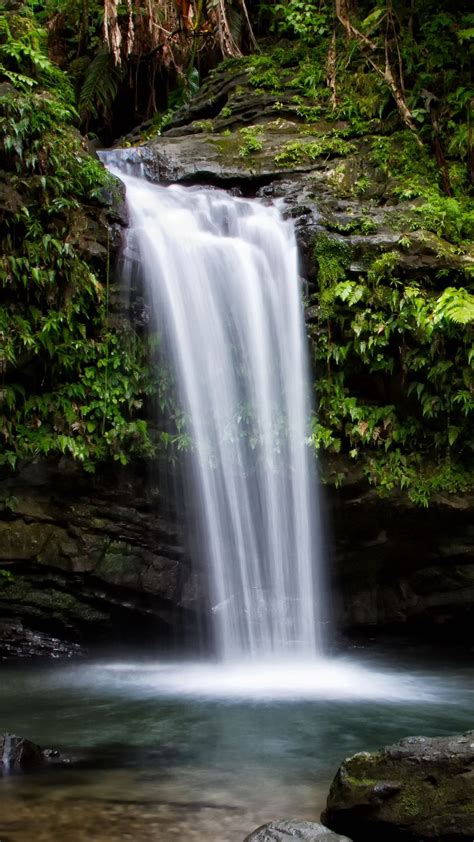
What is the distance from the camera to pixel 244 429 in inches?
327

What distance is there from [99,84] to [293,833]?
12.4 metres

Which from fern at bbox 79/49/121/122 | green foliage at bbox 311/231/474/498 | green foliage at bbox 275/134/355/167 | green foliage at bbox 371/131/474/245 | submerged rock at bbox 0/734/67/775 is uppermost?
fern at bbox 79/49/121/122

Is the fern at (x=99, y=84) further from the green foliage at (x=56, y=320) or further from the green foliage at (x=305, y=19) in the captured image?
the green foliage at (x=56, y=320)

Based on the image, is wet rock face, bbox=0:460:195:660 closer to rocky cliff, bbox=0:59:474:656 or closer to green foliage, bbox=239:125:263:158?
rocky cliff, bbox=0:59:474:656

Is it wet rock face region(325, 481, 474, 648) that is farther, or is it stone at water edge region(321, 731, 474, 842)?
wet rock face region(325, 481, 474, 648)

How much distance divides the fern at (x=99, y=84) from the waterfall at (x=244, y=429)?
516cm

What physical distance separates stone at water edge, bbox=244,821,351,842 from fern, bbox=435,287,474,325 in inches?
212

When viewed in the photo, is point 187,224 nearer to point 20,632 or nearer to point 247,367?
point 247,367

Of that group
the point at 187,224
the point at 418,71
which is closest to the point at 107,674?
the point at 187,224

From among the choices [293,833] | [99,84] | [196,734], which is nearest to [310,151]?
[99,84]

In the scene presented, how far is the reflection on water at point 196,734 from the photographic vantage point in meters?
3.73

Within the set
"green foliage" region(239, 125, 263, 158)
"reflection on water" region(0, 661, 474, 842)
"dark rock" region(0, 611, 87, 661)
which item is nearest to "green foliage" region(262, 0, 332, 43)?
"green foliage" region(239, 125, 263, 158)

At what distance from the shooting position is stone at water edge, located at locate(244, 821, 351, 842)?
3.21m

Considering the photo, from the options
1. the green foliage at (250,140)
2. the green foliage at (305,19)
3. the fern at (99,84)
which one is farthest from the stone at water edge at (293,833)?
the green foliage at (305,19)
